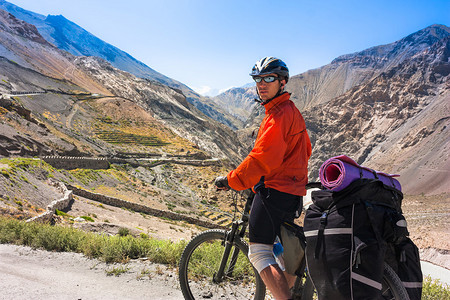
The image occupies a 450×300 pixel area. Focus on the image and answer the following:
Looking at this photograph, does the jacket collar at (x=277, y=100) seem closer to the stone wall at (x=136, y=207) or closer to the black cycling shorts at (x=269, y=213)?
the black cycling shorts at (x=269, y=213)

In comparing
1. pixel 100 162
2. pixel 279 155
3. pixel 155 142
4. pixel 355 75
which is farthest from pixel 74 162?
pixel 355 75

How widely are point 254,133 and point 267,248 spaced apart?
1149 mm

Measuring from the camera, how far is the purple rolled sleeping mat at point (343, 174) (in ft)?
6.97

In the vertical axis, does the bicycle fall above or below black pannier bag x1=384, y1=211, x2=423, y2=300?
below

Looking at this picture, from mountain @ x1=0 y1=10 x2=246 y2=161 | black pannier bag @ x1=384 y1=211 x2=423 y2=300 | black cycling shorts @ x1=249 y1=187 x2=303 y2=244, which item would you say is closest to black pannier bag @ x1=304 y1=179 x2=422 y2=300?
black pannier bag @ x1=384 y1=211 x2=423 y2=300

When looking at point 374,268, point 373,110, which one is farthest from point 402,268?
point 373,110

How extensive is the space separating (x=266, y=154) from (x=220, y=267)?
1698mm

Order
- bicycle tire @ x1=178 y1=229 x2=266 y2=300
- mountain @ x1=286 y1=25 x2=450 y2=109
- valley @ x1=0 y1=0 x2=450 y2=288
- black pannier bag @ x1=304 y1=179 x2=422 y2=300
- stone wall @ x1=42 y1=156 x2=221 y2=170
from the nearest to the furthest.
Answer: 1. black pannier bag @ x1=304 y1=179 x2=422 y2=300
2. bicycle tire @ x1=178 y1=229 x2=266 y2=300
3. valley @ x1=0 y1=0 x2=450 y2=288
4. stone wall @ x1=42 y1=156 x2=221 y2=170
5. mountain @ x1=286 y1=25 x2=450 y2=109

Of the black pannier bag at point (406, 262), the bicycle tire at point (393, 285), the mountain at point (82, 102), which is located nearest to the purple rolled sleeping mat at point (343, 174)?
the black pannier bag at point (406, 262)

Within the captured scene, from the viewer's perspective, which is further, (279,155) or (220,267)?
(220,267)

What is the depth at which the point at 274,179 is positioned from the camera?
2678 millimetres

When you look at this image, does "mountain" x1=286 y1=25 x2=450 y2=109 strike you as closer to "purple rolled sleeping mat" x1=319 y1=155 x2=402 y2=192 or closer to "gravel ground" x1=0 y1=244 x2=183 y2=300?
"gravel ground" x1=0 y1=244 x2=183 y2=300

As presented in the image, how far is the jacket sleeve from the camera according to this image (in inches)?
99.2

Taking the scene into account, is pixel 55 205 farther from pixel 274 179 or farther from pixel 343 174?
pixel 343 174
